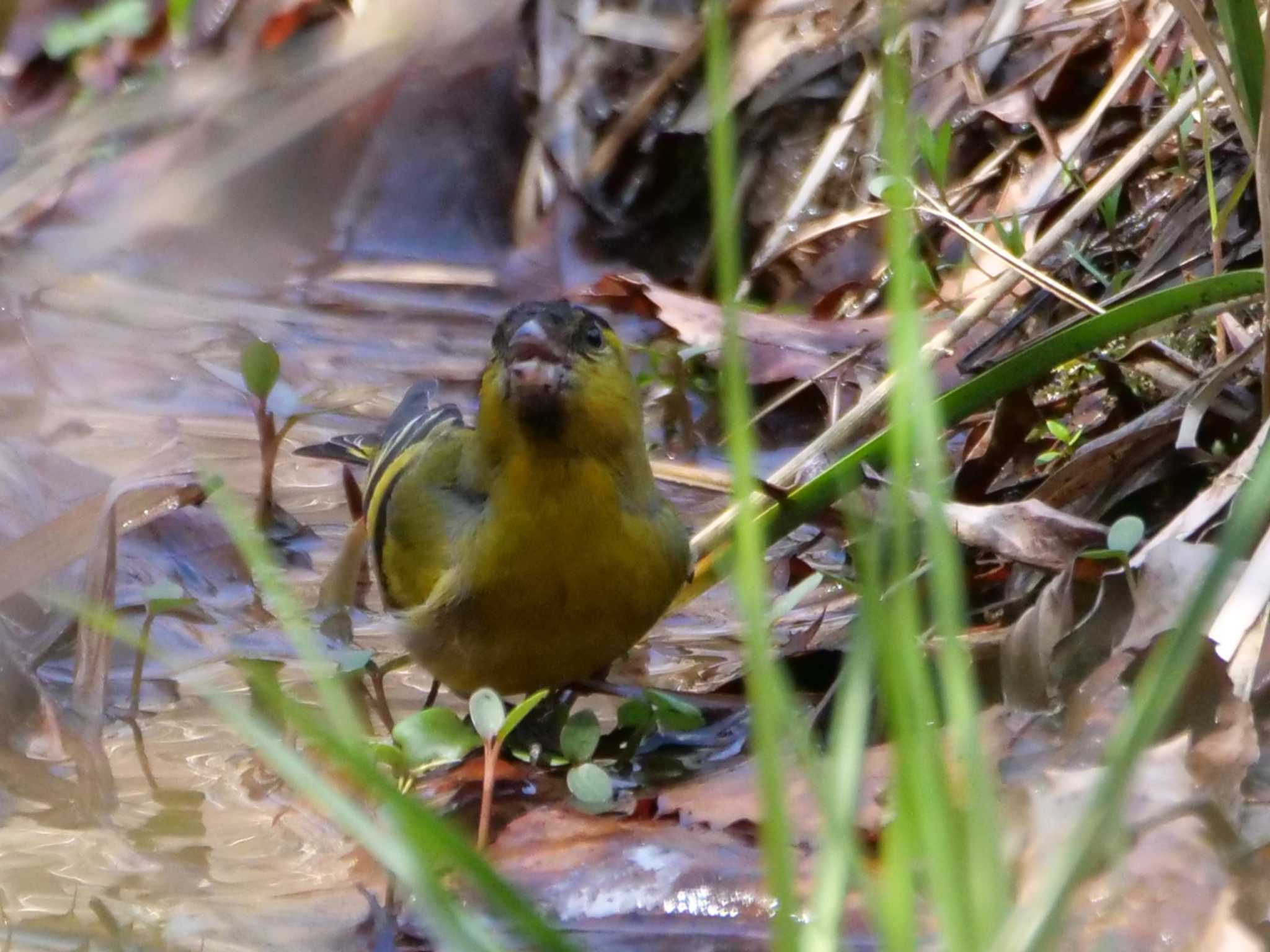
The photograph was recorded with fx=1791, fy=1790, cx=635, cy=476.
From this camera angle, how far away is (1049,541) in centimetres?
299

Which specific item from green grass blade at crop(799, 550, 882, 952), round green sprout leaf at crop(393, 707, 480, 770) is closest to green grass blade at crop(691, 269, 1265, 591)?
round green sprout leaf at crop(393, 707, 480, 770)

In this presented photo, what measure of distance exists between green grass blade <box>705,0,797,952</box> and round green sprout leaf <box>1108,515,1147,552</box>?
1571 millimetres

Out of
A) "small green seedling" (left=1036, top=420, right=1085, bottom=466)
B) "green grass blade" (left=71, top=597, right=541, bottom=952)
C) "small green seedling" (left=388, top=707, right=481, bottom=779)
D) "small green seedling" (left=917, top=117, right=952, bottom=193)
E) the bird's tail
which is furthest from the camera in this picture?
the bird's tail

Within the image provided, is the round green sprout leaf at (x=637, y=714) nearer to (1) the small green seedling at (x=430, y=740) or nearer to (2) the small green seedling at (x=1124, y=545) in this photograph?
(1) the small green seedling at (x=430, y=740)

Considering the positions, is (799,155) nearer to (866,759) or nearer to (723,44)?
(866,759)

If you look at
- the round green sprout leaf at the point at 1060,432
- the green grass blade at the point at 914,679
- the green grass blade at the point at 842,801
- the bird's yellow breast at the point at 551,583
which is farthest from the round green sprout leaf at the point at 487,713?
the round green sprout leaf at the point at 1060,432

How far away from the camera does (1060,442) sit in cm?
374

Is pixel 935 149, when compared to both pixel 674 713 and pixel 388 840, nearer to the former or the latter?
pixel 674 713

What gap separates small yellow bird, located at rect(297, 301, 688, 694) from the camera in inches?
122

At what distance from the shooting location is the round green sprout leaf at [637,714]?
2.93m

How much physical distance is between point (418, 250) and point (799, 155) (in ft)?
5.27

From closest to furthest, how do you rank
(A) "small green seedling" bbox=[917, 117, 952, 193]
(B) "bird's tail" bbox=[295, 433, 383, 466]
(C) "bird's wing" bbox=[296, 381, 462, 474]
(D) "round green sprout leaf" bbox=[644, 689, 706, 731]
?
(D) "round green sprout leaf" bbox=[644, 689, 706, 731] → (A) "small green seedling" bbox=[917, 117, 952, 193] → (C) "bird's wing" bbox=[296, 381, 462, 474] → (B) "bird's tail" bbox=[295, 433, 383, 466]

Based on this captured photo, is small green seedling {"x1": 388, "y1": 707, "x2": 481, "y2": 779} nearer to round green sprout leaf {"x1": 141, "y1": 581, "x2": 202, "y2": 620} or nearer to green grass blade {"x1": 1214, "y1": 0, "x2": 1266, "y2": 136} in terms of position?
round green sprout leaf {"x1": 141, "y1": 581, "x2": 202, "y2": 620}

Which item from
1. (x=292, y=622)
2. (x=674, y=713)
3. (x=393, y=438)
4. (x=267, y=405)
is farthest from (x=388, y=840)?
(x=393, y=438)
